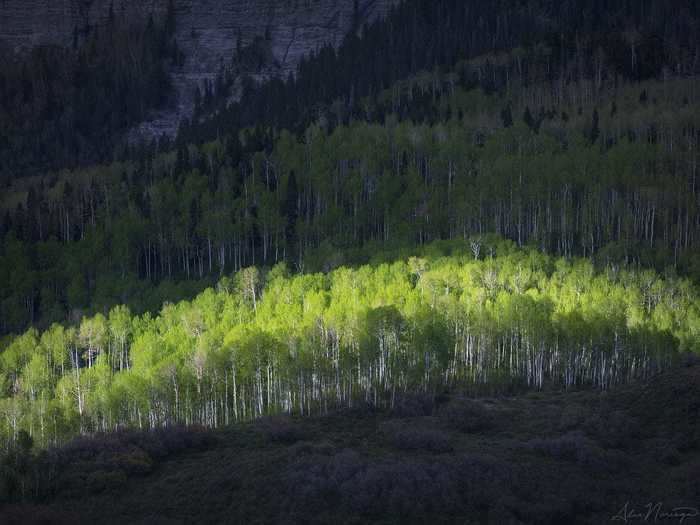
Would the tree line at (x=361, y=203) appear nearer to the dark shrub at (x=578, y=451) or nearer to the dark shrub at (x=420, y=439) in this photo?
the dark shrub at (x=578, y=451)

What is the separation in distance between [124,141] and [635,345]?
14613 centimetres

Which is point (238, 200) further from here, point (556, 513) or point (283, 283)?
point (556, 513)

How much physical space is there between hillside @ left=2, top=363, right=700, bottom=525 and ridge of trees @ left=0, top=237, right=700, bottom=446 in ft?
18.0

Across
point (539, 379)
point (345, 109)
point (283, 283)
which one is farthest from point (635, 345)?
point (345, 109)

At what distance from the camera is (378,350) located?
66.6m

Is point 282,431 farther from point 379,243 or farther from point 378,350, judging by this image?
point 379,243

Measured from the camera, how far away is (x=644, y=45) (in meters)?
149

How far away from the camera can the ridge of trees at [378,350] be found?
65.8 metres

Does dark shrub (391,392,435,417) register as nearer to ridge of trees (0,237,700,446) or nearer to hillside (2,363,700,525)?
hillside (2,363,700,525)
